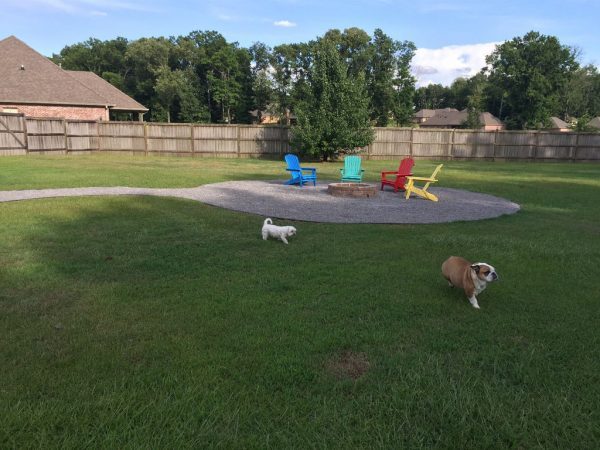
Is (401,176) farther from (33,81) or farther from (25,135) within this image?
(33,81)

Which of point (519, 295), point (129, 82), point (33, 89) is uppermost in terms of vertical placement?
point (129, 82)

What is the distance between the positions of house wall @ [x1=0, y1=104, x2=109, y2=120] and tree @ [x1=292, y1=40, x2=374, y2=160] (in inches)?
586

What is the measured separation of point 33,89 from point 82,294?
Result: 94.2 ft

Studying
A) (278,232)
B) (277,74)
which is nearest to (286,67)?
(277,74)

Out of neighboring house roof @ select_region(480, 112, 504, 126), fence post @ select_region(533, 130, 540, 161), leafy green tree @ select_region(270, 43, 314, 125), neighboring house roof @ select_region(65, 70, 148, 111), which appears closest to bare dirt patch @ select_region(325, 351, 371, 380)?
fence post @ select_region(533, 130, 540, 161)

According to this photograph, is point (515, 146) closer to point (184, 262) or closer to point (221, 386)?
point (184, 262)

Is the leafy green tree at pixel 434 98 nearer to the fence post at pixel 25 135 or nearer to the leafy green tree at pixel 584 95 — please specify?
the leafy green tree at pixel 584 95

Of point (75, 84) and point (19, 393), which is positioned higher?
point (75, 84)

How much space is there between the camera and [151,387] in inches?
105

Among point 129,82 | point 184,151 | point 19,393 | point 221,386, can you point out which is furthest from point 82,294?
point 129,82

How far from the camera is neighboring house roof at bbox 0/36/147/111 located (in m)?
26.7

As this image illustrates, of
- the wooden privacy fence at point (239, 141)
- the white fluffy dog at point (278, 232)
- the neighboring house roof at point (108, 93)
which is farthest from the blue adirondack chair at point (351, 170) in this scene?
the neighboring house roof at point (108, 93)

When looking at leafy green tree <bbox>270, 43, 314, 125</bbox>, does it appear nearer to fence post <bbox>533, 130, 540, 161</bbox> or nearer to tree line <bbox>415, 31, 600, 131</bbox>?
tree line <bbox>415, 31, 600, 131</bbox>

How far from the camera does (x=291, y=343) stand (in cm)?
329
